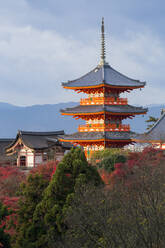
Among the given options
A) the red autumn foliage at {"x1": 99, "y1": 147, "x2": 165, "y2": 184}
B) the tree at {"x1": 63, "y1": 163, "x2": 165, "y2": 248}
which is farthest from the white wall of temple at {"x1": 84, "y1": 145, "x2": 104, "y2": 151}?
the tree at {"x1": 63, "y1": 163, "x2": 165, "y2": 248}

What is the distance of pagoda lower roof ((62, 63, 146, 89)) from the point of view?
3600cm

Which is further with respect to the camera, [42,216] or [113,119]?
[113,119]

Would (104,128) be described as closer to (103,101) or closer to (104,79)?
(103,101)

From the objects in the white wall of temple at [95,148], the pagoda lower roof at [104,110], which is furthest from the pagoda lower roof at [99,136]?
the pagoda lower roof at [104,110]

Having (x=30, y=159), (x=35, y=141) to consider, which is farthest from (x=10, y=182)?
(x=35, y=141)

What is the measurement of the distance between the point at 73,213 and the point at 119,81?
80.6 ft

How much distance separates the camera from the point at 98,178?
18.2 metres

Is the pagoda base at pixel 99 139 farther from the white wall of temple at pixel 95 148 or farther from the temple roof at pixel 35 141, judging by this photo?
the temple roof at pixel 35 141

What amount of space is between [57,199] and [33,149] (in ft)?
74.5

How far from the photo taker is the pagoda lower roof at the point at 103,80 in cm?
3600

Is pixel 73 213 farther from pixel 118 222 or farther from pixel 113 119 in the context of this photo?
pixel 113 119

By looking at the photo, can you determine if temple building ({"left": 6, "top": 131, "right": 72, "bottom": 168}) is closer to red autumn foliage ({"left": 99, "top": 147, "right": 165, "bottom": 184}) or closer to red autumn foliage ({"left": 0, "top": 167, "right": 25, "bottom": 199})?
red autumn foliage ({"left": 0, "top": 167, "right": 25, "bottom": 199})

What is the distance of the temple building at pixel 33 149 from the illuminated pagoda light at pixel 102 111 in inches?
181

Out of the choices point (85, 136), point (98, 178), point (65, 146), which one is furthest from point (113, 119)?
point (98, 178)
